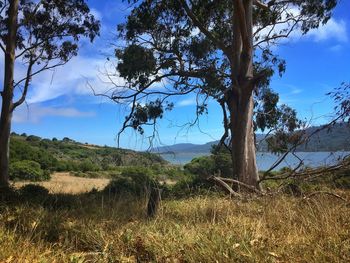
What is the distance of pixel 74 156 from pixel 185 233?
→ 4155cm

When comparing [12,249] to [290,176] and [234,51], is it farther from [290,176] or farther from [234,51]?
[234,51]

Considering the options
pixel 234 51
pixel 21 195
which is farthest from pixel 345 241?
pixel 234 51

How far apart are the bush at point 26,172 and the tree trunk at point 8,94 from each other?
967cm

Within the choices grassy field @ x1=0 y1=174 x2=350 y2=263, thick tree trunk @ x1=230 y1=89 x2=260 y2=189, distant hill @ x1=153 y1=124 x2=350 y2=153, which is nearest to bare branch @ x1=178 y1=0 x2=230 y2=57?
thick tree trunk @ x1=230 y1=89 x2=260 y2=189

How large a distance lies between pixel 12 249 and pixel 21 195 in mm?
4892

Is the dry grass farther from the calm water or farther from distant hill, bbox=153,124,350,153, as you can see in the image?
distant hill, bbox=153,124,350,153

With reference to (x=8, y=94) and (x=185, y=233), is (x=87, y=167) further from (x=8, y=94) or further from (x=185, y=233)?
(x=185, y=233)

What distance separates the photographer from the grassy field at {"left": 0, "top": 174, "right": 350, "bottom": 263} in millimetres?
5621

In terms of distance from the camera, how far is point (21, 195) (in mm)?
11195

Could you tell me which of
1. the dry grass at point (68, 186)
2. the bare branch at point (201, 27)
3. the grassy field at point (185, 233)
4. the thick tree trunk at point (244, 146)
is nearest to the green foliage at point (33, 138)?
the dry grass at point (68, 186)

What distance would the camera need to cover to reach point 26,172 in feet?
98.9

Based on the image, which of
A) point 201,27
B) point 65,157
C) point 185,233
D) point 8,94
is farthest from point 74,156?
point 185,233

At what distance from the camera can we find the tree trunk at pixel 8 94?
18.3 meters

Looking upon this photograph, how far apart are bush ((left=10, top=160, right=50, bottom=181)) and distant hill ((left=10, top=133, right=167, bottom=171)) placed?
6.65 feet
